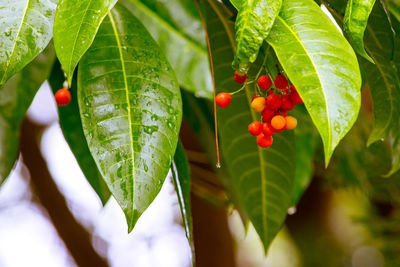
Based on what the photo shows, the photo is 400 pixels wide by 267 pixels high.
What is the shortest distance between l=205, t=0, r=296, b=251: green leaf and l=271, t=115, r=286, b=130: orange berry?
0.71ft

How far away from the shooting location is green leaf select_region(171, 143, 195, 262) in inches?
30.4

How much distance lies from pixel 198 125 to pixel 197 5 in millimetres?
398

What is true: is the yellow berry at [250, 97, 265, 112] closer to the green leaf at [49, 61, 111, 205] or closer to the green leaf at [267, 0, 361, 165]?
the green leaf at [267, 0, 361, 165]

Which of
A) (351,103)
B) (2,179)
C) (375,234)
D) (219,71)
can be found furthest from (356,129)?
(351,103)

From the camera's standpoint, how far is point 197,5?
850 millimetres

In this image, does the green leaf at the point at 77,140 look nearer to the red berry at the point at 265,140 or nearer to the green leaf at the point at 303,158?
the red berry at the point at 265,140

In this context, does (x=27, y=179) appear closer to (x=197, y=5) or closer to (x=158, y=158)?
(x=197, y=5)

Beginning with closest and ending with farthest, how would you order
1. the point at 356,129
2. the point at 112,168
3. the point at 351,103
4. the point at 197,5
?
the point at 351,103, the point at 112,168, the point at 197,5, the point at 356,129

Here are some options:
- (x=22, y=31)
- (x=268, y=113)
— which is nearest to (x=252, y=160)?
(x=268, y=113)

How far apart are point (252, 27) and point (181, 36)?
0.47 m

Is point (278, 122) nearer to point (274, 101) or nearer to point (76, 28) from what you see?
point (274, 101)

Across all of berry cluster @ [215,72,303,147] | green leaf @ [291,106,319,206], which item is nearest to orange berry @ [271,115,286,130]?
berry cluster @ [215,72,303,147]

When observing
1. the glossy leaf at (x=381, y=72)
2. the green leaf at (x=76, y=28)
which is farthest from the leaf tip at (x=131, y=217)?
the glossy leaf at (x=381, y=72)

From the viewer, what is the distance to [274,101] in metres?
0.65
